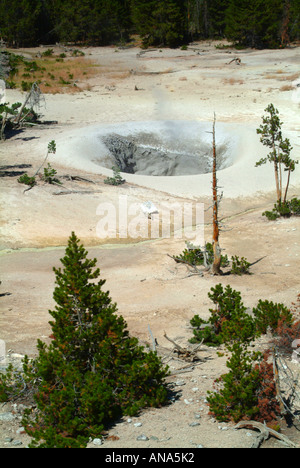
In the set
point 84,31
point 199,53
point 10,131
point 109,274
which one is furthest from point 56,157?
point 84,31

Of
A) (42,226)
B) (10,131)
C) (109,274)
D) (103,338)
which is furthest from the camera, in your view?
(10,131)

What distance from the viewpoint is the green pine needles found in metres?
6.24

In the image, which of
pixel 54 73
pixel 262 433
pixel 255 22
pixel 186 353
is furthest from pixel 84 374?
pixel 255 22

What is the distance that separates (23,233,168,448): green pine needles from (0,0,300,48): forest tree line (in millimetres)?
46775

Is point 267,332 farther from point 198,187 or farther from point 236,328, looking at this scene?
point 198,187

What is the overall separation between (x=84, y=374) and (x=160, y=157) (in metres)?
20.7

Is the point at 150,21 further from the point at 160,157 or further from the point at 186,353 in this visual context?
the point at 186,353

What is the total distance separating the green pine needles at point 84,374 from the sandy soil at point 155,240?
0.94 ft

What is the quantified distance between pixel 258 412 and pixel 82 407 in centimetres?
200

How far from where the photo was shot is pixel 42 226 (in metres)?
17.9

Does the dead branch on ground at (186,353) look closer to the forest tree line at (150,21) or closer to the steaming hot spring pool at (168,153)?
the steaming hot spring pool at (168,153)

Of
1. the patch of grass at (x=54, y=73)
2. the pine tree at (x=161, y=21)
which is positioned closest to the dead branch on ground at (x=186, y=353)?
the patch of grass at (x=54, y=73)

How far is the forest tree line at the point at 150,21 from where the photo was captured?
166 feet

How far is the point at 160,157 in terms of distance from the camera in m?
27.2
